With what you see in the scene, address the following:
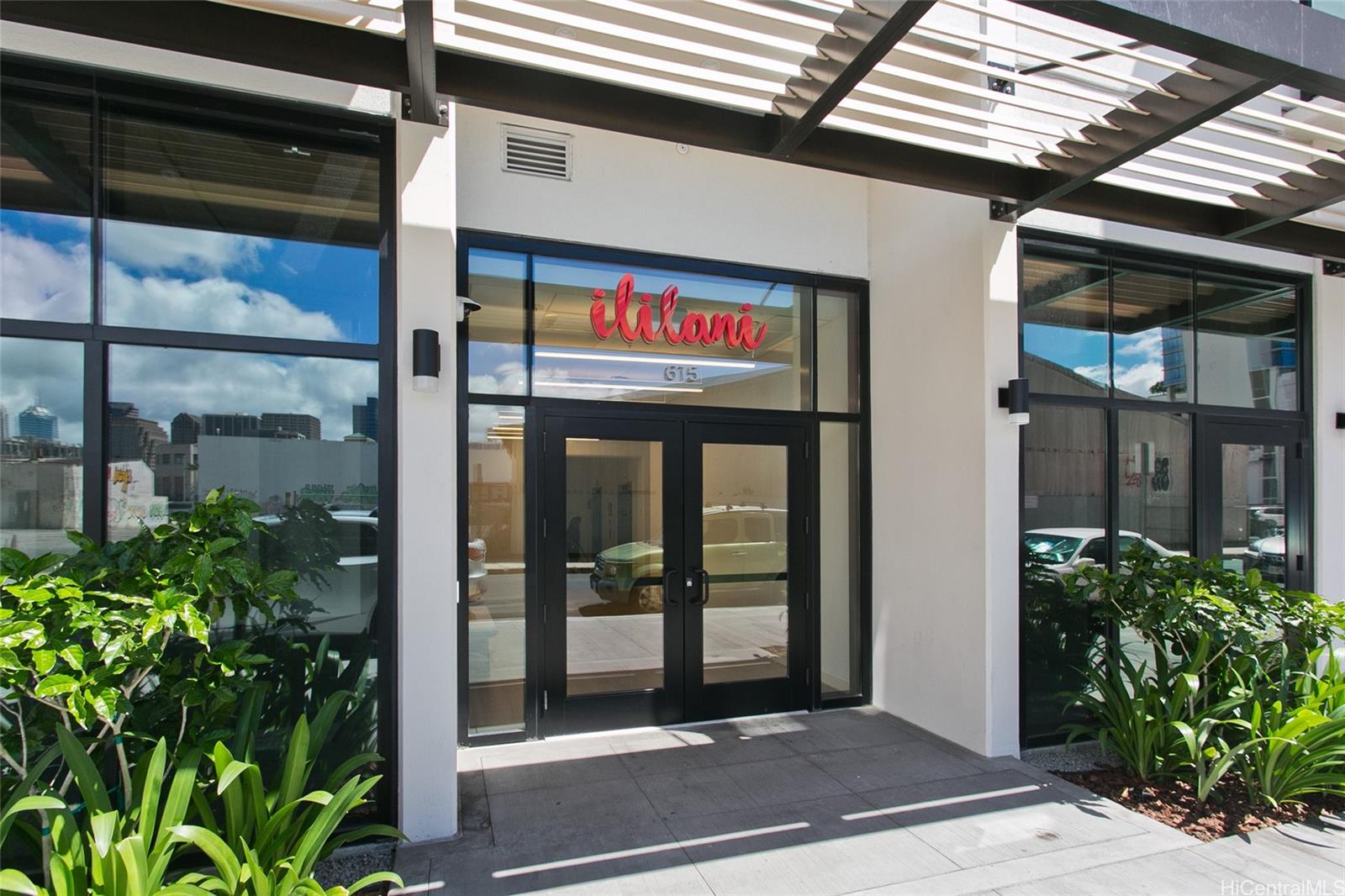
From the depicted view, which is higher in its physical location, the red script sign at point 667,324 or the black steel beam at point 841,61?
the black steel beam at point 841,61

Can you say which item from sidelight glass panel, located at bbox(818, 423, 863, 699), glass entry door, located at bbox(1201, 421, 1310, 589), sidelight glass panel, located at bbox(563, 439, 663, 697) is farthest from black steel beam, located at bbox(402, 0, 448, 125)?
glass entry door, located at bbox(1201, 421, 1310, 589)

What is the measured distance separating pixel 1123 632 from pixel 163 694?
6.09 m

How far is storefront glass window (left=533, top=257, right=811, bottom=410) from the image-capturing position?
17.2ft

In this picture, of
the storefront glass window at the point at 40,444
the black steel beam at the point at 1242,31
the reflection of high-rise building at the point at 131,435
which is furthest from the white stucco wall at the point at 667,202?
the black steel beam at the point at 1242,31

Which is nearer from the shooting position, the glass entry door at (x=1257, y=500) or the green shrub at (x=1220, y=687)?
the green shrub at (x=1220, y=687)

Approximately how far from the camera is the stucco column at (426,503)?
3688 mm

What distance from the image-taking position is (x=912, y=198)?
5602 millimetres

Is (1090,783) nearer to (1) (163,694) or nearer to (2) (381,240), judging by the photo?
(1) (163,694)

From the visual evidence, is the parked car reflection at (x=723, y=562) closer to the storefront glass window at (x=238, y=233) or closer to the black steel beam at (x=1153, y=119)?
the storefront glass window at (x=238, y=233)

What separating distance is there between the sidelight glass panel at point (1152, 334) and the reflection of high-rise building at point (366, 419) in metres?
5.37

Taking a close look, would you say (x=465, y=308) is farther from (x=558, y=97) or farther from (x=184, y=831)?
(x=184, y=831)

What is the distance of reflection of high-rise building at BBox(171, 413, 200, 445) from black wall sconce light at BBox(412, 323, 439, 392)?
1.13m

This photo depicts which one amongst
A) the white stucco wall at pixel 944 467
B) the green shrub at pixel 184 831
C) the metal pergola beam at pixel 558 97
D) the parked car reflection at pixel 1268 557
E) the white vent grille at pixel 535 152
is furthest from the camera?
the parked car reflection at pixel 1268 557

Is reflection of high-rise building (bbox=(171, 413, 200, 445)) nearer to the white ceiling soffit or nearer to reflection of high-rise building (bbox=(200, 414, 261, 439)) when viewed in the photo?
reflection of high-rise building (bbox=(200, 414, 261, 439))
